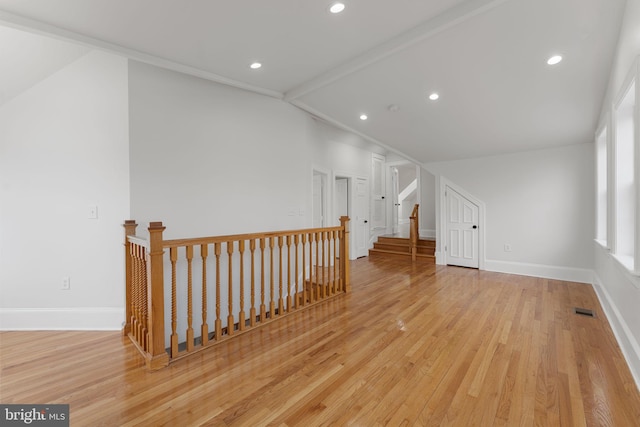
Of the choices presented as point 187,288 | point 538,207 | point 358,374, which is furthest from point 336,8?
point 538,207

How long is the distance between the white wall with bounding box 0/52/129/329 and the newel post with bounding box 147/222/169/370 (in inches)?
38.4

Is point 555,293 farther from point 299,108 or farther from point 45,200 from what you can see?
point 45,200

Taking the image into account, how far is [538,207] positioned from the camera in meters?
4.77

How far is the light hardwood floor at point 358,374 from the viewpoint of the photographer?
156 centimetres

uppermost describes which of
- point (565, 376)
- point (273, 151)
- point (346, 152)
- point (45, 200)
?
point (346, 152)

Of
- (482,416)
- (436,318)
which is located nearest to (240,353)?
(482,416)

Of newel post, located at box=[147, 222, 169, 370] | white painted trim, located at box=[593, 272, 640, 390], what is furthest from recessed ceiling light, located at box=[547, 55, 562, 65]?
newel post, located at box=[147, 222, 169, 370]

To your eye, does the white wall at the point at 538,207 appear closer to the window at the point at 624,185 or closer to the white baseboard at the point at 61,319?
the window at the point at 624,185

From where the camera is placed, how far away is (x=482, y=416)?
154 centimetres

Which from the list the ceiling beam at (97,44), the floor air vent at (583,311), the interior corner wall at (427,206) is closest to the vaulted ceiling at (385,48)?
the ceiling beam at (97,44)

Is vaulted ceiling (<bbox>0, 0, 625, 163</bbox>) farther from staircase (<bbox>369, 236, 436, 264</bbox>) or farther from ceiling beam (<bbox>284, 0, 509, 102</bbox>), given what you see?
staircase (<bbox>369, 236, 436, 264</bbox>)

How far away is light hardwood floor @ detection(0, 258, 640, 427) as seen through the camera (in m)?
1.56

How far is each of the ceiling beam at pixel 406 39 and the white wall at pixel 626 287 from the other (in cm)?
90

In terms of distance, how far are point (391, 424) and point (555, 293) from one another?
372 cm
